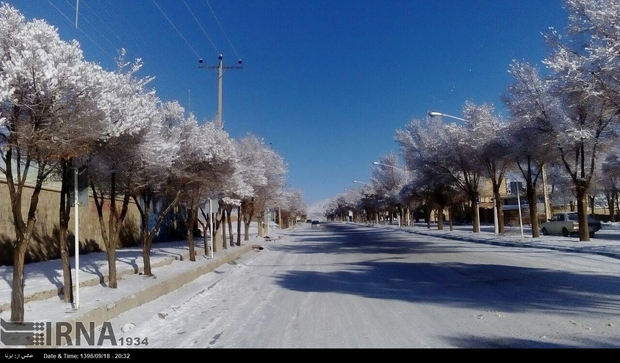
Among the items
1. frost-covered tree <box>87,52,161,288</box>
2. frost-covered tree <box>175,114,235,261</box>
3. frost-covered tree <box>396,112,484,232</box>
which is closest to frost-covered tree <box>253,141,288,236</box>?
frost-covered tree <box>396,112,484,232</box>

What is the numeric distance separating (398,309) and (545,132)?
2012 cm

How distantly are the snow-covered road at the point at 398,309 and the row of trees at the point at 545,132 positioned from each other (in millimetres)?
5918

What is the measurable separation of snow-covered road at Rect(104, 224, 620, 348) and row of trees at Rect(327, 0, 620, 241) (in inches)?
233

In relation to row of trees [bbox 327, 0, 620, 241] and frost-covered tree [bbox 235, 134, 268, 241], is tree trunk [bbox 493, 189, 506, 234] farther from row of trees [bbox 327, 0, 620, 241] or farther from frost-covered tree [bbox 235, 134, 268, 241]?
frost-covered tree [bbox 235, 134, 268, 241]

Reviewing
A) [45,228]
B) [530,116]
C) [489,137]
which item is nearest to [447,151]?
[489,137]

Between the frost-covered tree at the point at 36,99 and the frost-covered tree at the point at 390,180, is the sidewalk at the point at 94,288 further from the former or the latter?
the frost-covered tree at the point at 390,180

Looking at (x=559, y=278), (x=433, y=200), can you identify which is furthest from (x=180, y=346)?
(x=433, y=200)

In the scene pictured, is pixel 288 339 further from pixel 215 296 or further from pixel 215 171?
pixel 215 171

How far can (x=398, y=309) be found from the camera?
11.2 m

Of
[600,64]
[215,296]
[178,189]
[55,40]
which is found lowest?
[215,296]

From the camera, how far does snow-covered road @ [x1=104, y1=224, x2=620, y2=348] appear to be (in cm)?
843

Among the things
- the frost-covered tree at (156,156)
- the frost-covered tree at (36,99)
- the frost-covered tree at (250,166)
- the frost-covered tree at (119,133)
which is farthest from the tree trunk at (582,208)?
the frost-covered tree at (36,99)

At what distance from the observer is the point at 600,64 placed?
55.8 ft
